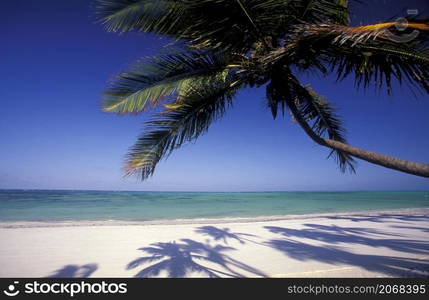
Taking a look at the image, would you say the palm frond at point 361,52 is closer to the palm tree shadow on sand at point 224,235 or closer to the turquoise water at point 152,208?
the palm tree shadow on sand at point 224,235

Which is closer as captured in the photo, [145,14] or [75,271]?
[145,14]

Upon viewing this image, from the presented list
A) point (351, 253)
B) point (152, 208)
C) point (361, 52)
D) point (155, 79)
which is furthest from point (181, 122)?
point (152, 208)

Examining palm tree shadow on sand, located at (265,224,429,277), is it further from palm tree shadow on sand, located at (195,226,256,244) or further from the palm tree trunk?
the palm tree trunk

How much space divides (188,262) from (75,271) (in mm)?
2320

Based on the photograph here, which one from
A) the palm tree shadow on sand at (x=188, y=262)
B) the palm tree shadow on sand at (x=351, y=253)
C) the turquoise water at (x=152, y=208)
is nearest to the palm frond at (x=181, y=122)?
the palm tree shadow on sand at (x=188, y=262)

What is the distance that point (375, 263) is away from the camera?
201 inches

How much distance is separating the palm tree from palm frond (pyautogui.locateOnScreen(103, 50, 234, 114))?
0.04 feet

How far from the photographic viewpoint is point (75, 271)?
4648 millimetres

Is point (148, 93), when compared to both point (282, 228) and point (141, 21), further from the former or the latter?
point (282, 228)

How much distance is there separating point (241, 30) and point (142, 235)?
7.56 m

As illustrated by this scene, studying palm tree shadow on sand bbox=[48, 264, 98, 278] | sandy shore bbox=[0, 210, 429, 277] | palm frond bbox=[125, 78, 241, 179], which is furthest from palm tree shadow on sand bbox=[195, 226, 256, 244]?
palm frond bbox=[125, 78, 241, 179]

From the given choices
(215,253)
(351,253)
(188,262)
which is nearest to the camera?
(188,262)

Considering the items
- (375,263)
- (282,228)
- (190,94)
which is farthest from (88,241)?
(375,263)

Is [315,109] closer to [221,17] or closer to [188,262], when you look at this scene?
[221,17]
